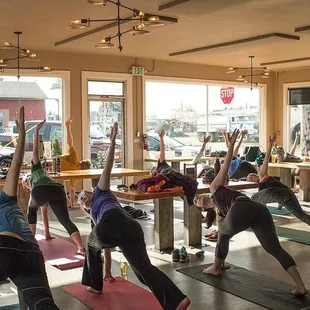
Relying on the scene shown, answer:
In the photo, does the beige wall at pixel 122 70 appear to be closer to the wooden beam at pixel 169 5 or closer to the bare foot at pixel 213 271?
the wooden beam at pixel 169 5

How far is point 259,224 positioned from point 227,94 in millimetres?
9245

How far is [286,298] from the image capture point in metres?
4.28

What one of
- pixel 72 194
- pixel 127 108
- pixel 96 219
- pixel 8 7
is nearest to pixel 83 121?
pixel 127 108

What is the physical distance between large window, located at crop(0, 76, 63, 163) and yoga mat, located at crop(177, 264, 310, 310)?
5935 mm

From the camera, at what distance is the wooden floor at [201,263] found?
4234 mm

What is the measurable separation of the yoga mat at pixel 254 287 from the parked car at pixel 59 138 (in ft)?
19.1

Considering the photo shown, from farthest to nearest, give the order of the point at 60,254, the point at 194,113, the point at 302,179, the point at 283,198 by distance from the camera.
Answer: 1. the point at 194,113
2. the point at 302,179
3. the point at 60,254
4. the point at 283,198

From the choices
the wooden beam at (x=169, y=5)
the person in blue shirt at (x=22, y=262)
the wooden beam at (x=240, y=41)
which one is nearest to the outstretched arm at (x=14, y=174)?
the person in blue shirt at (x=22, y=262)

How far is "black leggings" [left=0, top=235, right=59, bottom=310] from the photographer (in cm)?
271

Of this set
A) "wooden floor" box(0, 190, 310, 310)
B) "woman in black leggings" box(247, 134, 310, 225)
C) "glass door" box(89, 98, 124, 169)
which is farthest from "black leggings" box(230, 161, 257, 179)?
"glass door" box(89, 98, 124, 169)

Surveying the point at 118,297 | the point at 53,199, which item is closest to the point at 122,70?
Result: the point at 53,199

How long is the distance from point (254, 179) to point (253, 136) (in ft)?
25.5

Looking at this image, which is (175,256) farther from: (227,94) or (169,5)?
(227,94)

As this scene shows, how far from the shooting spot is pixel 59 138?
1059 cm
